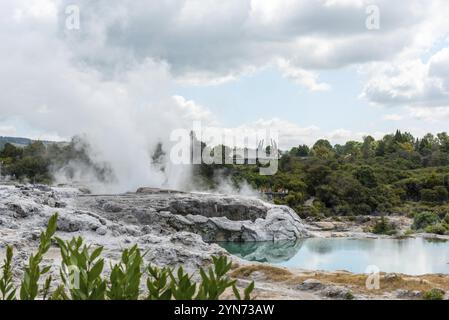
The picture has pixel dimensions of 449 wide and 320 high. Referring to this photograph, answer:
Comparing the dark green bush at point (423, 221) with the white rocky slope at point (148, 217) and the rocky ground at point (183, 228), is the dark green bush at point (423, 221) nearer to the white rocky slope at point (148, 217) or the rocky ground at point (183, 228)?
the rocky ground at point (183, 228)

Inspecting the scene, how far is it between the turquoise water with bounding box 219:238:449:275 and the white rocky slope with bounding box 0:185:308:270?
118cm

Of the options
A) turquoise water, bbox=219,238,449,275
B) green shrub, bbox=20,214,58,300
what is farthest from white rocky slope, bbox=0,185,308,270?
green shrub, bbox=20,214,58,300

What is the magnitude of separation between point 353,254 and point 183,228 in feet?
26.3

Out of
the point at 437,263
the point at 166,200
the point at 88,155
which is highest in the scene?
the point at 88,155

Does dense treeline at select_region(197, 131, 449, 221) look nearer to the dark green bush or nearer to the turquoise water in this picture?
the dark green bush

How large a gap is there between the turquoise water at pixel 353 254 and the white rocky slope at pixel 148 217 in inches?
46.4

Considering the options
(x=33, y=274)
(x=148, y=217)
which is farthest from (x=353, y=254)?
(x=33, y=274)

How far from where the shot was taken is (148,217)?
2522 cm

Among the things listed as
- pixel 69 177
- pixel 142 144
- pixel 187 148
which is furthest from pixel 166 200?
pixel 69 177

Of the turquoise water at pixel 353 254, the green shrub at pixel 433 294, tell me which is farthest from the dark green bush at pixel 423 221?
the green shrub at pixel 433 294

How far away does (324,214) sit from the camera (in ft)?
124

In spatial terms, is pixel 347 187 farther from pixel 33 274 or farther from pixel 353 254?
pixel 33 274

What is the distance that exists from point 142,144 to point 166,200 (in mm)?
12414
